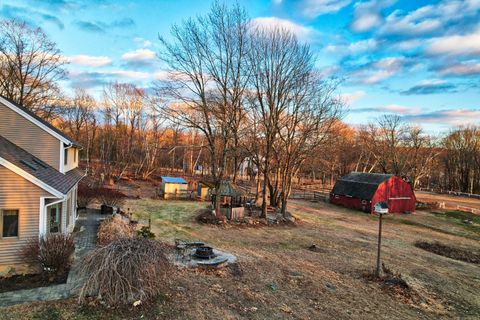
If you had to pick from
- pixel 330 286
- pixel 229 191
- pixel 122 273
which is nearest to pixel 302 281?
pixel 330 286

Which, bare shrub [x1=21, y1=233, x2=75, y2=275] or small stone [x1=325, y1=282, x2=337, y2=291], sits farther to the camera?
small stone [x1=325, y1=282, x2=337, y2=291]

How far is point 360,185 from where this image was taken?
35.3 meters

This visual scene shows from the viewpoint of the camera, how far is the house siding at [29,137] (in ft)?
41.2

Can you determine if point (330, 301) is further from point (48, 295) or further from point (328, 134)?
point (328, 134)

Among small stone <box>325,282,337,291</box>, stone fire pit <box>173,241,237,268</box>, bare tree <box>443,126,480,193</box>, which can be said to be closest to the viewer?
small stone <box>325,282,337,291</box>

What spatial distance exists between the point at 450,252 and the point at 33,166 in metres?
22.8

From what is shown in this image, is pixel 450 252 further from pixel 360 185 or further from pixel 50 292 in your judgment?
pixel 50 292

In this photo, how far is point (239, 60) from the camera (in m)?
22.4

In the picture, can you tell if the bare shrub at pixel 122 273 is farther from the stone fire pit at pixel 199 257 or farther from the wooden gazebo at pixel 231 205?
the wooden gazebo at pixel 231 205

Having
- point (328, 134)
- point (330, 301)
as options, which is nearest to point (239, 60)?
point (328, 134)

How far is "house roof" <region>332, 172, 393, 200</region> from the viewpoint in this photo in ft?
111

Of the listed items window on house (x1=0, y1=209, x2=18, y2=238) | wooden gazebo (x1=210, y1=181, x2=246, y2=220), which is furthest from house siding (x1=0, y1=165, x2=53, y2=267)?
wooden gazebo (x1=210, y1=181, x2=246, y2=220)

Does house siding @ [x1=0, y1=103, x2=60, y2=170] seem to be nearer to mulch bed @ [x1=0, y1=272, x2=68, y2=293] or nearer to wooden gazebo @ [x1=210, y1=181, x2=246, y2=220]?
mulch bed @ [x1=0, y1=272, x2=68, y2=293]

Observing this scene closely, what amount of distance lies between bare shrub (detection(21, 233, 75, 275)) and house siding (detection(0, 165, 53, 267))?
0.28m
